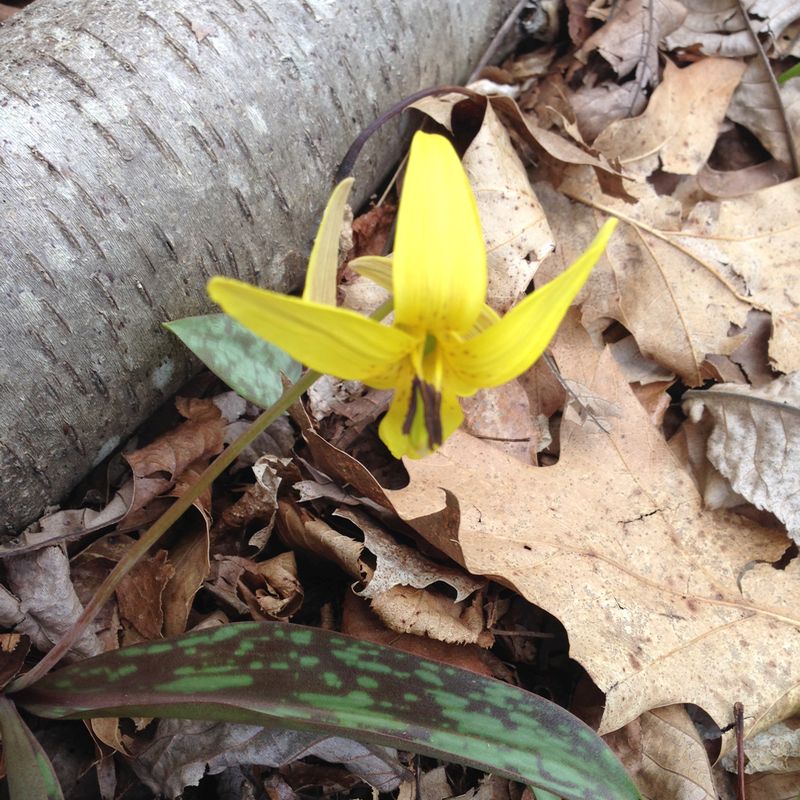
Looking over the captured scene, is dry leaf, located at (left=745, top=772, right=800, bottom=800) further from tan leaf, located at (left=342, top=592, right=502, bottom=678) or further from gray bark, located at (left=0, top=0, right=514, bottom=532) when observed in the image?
gray bark, located at (left=0, top=0, right=514, bottom=532)

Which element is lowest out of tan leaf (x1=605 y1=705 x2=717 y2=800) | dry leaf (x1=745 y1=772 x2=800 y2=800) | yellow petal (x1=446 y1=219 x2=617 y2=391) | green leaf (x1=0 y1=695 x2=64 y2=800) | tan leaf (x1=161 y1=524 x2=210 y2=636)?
dry leaf (x1=745 y1=772 x2=800 y2=800)

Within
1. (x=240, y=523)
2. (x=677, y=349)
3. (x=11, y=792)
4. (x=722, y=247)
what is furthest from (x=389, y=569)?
(x=722, y=247)

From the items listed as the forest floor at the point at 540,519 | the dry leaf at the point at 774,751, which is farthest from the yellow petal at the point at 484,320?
the dry leaf at the point at 774,751

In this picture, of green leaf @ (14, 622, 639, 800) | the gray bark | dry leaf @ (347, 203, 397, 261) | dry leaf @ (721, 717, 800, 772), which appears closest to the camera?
green leaf @ (14, 622, 639, 800)

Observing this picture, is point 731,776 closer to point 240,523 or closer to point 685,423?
point 685,423

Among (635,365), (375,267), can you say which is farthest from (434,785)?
(635,365)

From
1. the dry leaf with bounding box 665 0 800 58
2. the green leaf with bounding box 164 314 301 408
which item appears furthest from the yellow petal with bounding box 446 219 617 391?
the dry leaf with bounding box 665 0 800 58
